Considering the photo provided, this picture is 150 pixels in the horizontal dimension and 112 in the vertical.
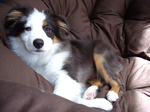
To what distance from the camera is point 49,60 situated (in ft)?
6.03

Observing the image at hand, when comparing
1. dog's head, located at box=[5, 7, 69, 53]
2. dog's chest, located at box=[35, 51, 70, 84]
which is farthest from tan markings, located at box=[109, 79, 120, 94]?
dog's head, located at box=[5, 7, 69, 53]

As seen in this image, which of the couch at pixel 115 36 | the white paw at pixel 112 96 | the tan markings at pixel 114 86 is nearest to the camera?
the couch at pixel 115 36

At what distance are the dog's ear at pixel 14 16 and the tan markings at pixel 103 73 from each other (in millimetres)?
1109

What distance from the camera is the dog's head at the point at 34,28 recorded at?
160 centimetres

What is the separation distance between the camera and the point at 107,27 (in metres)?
2.46

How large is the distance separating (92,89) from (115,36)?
108cm

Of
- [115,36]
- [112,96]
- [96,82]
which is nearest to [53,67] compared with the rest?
[96,82]

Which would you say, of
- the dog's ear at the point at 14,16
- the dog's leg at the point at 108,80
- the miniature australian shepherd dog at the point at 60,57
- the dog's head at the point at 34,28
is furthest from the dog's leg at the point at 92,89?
the dog's ear at the point at 14,16

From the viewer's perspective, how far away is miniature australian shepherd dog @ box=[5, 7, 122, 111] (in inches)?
64.4

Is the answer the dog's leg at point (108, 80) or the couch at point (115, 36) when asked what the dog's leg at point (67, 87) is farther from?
the dog's leg at point (108, 80)

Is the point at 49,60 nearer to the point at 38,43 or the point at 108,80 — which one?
the point at 38,43

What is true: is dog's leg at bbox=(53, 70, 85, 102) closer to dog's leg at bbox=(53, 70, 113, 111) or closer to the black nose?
dog's leg at bbox=(53, 70, 113, 111)

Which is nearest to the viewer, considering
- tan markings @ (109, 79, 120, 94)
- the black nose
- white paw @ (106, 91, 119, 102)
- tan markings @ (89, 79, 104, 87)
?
the black nose

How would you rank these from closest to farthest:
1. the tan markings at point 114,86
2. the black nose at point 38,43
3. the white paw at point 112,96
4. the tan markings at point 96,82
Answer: the black nose at point 38,43 → the white paw at point 112,96 → the tan markings at point 114,86 → the tan markings at point 96,82
